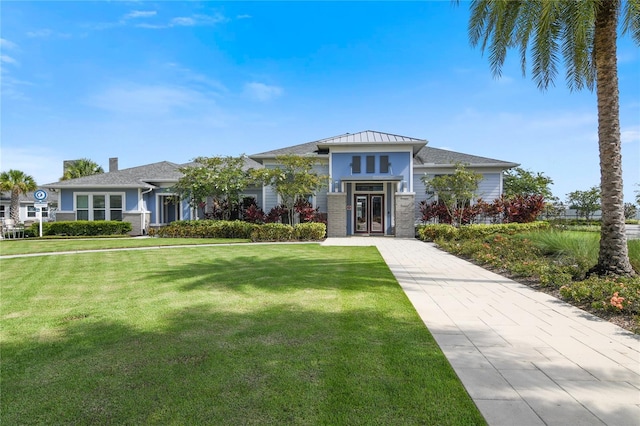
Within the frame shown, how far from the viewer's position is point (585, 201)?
28.8 metres

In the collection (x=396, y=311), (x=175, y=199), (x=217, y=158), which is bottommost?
(x=396, y=311)

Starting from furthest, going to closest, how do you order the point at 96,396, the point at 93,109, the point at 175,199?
the point at 175,199
the point at 93,109
the point at 96,396

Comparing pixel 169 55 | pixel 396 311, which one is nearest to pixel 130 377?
pixel 396 311

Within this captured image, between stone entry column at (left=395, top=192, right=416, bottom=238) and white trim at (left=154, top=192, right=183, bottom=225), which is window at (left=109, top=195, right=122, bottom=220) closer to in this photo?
white trim at (left=154, top=192, right=183, bottom=225)

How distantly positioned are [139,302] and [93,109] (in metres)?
18.9

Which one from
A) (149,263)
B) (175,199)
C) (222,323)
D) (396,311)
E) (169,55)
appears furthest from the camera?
(175,199)

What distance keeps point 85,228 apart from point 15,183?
1439 centimetres

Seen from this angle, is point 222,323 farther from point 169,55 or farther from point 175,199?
point 175,199

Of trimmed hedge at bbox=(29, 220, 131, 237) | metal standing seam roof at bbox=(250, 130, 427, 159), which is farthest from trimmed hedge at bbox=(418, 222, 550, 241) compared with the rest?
trimmed hedge at bbox=(29, 220, 131, 237)

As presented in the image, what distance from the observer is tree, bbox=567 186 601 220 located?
91.9 feet

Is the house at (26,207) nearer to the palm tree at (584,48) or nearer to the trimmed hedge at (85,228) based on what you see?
the trimmed hedge at (85,228)

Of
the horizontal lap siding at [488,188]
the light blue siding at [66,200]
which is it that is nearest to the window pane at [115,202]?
the light blue siding at [66,200]

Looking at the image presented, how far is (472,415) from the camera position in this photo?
2.47 metres

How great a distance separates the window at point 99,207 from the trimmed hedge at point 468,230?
764 inches
